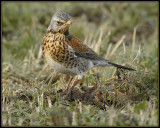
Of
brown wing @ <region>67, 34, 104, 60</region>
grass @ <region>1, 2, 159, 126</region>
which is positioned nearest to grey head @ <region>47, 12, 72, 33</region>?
brown wing @ <region>67, 34, 104, 60</region>

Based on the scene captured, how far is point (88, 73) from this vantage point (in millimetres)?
6207

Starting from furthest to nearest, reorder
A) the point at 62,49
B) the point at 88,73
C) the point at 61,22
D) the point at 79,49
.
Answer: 1. the point at 88,73
2. the point at 79,49
3. the point at 61,22
4. the point at 62,49

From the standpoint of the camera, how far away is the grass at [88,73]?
3.95m

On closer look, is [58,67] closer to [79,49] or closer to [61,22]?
[79,49]

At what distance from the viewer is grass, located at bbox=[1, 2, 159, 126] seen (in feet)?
12.9

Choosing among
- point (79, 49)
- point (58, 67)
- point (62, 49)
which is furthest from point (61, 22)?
point (58, 67)

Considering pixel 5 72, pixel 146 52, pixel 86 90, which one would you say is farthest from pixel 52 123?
pixel 146 52

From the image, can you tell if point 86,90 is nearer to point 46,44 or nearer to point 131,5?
point 46,44

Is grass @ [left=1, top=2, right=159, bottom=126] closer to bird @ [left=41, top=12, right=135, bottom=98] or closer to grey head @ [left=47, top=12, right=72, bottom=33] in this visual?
bird @ [left=41, top=12, right=135, bottom=98]

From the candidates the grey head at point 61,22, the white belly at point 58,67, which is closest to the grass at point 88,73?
the white belly at point 58,67

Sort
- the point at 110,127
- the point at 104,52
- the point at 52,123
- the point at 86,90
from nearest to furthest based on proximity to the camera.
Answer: the point at 110,127
the point at 52,123
the point at 86,90
the point at 104,52

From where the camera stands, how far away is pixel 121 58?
621cm

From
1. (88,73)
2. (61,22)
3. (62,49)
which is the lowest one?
(88,73)

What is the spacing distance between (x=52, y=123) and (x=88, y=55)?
6.99 ft
